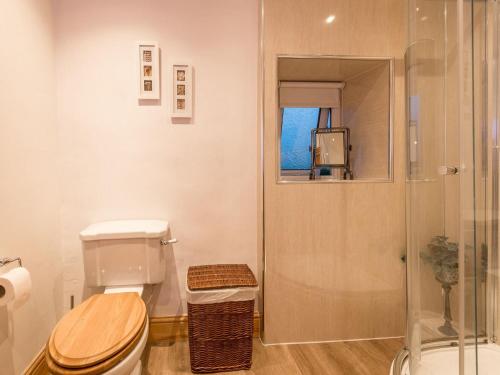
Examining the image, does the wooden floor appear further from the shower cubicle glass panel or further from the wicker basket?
the shower cubicle glass panel

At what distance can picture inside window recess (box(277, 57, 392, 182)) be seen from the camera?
2.31m

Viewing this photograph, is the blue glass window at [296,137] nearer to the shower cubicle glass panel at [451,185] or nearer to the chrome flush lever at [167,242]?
the chrome flush lever at [167,242]

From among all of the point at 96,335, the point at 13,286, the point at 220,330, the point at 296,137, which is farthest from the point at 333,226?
the point at 13,286

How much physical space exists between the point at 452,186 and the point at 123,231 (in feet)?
5.21

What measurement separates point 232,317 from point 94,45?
5.83ft

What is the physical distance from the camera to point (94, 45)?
2215 millimetres

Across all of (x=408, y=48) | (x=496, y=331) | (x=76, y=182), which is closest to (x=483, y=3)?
(x=408, y=48)

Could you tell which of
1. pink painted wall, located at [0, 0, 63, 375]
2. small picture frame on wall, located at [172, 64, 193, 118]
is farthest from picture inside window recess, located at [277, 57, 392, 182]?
pink painted wall, located at [0, 0, 63, 375]

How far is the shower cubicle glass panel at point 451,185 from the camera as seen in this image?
1084 millimetres

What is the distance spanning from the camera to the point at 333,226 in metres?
2.27

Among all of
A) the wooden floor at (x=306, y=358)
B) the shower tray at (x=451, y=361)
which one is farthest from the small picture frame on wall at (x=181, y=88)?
the shower tray at (x=451, y=361)

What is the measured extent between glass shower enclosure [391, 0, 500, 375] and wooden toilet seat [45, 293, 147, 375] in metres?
1.12

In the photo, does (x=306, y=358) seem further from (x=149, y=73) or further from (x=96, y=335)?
(x=149, y=73)

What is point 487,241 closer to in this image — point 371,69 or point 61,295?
point 371,69
